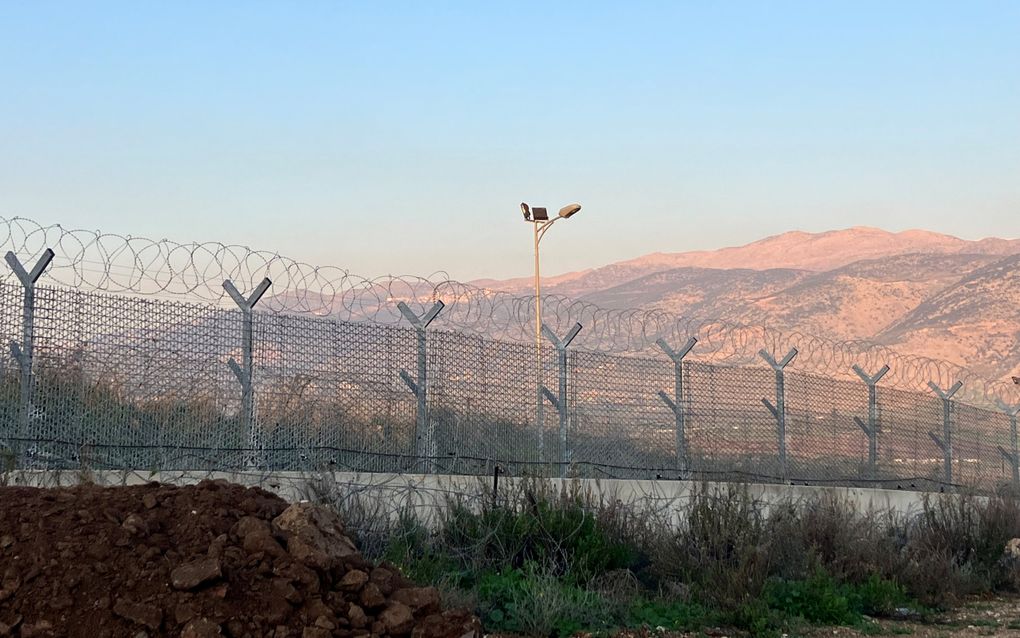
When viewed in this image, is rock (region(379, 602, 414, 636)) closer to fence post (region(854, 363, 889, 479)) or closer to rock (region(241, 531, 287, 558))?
rock (region(241, 531, 287, 558))

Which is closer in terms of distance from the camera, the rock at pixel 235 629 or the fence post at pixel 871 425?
the rock at pixel 235 629

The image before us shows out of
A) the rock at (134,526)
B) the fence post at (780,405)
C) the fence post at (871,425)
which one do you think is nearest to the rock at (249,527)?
the rock at (134,526)

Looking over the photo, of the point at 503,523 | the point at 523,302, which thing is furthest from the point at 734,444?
the point at 503,523

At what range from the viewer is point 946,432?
20.4m

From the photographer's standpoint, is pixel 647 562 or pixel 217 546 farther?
pixel 647 562

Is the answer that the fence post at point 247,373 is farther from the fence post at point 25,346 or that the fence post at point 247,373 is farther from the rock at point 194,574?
the rock at point 194,574

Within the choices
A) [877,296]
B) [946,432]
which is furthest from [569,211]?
[877,296]

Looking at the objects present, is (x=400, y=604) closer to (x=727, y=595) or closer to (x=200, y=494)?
(x=200, y=494)

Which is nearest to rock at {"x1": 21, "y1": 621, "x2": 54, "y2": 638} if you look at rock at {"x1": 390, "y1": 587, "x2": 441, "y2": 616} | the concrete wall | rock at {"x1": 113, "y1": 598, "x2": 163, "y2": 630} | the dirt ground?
rock at {"x1": 113, "y1": 598, "x2": 163, "y2": 630}

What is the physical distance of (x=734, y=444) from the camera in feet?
52.1

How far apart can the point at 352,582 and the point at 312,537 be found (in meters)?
0.45

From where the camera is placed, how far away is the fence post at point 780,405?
16406 mm

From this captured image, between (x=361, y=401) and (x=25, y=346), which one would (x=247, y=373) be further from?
(x=25, y=346)

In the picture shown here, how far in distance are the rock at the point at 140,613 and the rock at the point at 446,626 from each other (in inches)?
54.3
